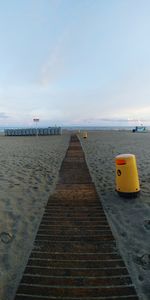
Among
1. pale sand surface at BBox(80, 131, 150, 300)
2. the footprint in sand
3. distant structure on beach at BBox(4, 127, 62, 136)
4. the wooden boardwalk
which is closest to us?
the wooden boardwalk

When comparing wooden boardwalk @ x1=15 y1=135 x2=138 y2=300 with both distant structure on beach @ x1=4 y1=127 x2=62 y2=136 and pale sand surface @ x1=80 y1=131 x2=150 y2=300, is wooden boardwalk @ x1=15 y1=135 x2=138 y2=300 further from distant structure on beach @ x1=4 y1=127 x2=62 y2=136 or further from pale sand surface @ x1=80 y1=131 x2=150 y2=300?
distant structure on beach @ x1=4 y1=127 x2=62 y2=136

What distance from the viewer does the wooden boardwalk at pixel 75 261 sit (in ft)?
10.0

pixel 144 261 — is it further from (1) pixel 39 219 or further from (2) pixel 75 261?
(1) pixel 39 219

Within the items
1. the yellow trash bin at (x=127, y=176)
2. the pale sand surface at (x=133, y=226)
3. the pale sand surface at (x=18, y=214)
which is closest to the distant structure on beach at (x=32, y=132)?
the pale sand surface at (x=18, y=214)

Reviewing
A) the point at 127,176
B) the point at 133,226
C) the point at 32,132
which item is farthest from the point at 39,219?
the point at 32,132

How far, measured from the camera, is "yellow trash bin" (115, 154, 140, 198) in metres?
6.07

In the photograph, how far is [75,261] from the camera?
3631 mm

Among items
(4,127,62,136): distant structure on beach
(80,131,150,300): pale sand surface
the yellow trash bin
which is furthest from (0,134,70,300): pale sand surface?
(4,127,62,136): distant structure on beach

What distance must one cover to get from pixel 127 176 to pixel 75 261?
3.01 m

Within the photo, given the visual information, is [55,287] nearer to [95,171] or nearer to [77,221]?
[77,221]

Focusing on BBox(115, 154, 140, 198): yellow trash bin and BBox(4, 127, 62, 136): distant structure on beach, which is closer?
BBox(115, 154, 140, 198): yellow trash bin

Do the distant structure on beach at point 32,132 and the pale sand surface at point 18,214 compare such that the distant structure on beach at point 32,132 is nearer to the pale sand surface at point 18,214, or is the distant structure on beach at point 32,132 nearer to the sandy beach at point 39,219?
the pale sand surface at point 18,214

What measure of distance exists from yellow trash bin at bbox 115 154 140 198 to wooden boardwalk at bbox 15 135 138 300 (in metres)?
0.91

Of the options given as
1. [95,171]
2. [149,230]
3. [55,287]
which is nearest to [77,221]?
[149,230]
